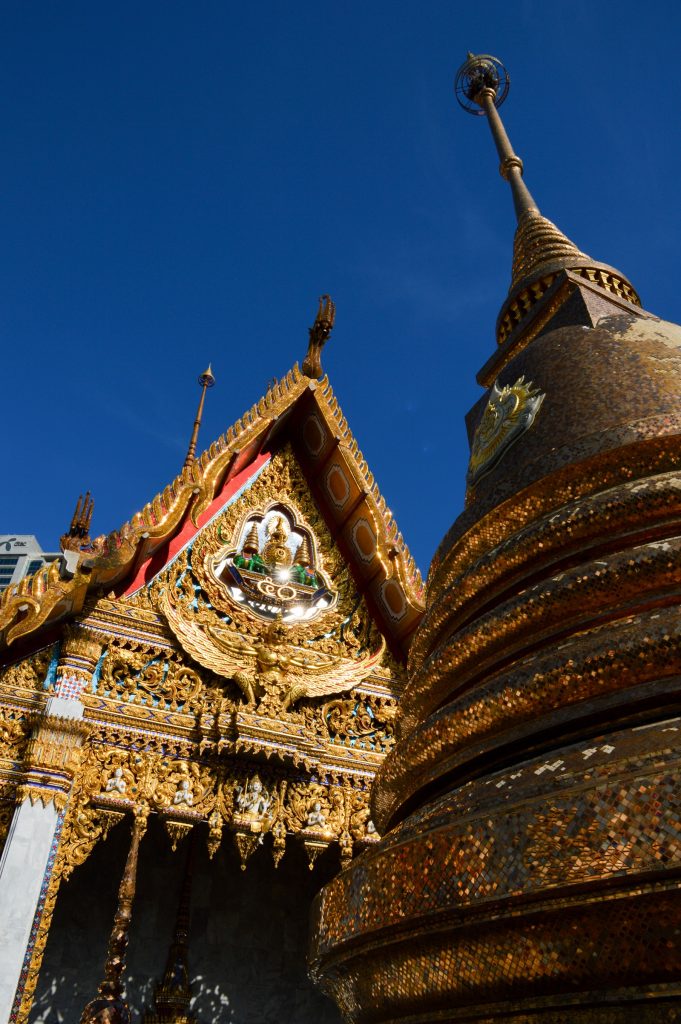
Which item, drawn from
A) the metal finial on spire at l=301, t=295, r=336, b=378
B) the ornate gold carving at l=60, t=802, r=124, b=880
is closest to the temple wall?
the ornate gold carving at l=60, t=802, r=124, b=880

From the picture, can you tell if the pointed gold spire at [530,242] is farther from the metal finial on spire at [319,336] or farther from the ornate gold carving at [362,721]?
the ornate gold carving at [362,721]

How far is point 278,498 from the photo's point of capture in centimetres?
725

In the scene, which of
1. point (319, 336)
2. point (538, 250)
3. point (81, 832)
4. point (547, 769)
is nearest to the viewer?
point (547, 769)

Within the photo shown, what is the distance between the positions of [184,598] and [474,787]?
5.13 meters

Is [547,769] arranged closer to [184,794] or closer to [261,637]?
[184,794]

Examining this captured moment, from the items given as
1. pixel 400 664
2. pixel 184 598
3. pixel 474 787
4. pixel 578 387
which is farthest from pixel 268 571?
pixel 474 787

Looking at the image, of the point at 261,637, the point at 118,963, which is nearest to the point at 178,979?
the point at 118,963

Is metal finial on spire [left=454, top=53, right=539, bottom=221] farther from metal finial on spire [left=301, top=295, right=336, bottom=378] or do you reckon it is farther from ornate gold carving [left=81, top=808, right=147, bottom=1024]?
ornate gold carving [left=81, top=808, right=147, bottom=1024]

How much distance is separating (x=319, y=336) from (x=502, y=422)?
5.46 metres

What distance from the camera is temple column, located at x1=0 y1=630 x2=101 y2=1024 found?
4.20m

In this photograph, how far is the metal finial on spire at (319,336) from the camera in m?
7.44

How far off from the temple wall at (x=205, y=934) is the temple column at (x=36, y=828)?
1688 millimetres

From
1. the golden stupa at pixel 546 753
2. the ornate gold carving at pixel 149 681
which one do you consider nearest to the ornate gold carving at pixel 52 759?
the ornate gold carving at pixel 149 681

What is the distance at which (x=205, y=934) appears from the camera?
6379 millimetres
